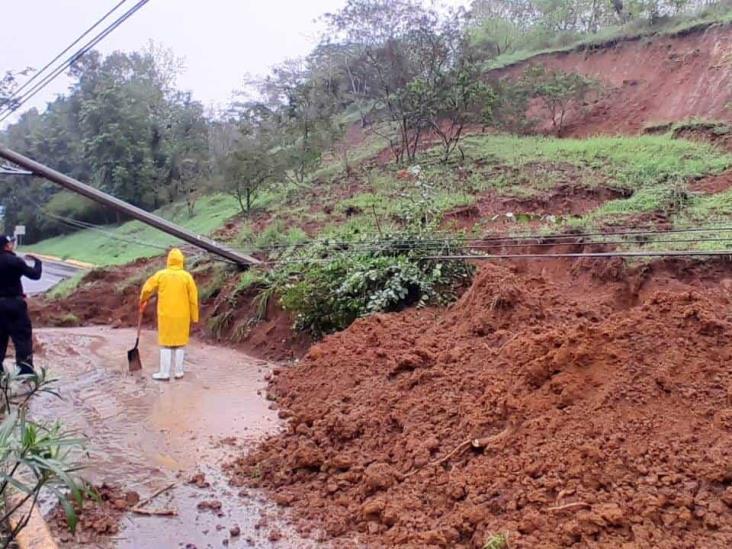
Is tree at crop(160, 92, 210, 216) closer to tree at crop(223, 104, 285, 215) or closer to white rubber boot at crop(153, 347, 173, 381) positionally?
tree at crop(223, 104, 285, 215)

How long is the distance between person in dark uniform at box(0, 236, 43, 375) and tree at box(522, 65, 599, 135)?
46.3ft

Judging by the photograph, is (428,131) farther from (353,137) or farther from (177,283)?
(177,283)

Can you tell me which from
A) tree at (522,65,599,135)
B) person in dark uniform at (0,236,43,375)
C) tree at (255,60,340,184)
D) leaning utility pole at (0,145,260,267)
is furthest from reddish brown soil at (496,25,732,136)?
person in dark uniform at (0,236,43,375)

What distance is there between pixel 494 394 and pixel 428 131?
14465 mm

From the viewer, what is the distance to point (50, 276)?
22547mm

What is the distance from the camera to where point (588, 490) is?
11.8 ft

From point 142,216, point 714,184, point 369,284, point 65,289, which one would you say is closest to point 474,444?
point 369,284

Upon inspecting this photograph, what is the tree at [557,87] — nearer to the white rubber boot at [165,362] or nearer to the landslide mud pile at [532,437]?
the landslide mud pile at [532,437]

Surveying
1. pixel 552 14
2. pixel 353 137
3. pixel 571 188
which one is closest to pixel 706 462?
pixel 571 188

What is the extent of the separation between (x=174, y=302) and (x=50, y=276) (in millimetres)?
17178

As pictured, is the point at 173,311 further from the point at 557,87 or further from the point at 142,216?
the point at 557,87

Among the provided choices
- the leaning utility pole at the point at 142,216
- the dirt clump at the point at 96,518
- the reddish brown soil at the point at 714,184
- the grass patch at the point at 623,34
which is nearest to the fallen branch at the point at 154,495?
the dirt clump at the point at 96,518

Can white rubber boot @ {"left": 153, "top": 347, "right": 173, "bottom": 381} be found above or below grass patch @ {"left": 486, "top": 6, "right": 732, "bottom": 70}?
below

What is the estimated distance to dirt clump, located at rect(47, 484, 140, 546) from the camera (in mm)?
3947
